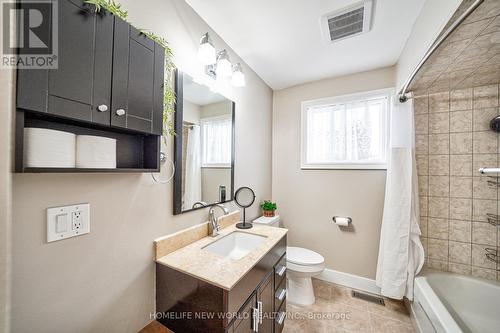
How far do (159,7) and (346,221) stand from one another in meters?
2.42

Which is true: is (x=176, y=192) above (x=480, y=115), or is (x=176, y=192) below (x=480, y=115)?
below

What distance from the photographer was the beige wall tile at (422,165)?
181 centimetres

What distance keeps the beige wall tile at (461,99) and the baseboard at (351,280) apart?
6.12ft

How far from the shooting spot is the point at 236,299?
89 cm

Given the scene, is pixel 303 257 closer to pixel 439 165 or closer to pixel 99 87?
pixel 439 165

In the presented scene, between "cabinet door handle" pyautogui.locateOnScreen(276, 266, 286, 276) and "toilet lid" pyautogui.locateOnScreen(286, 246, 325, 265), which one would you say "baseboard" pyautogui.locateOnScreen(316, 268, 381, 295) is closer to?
"toilet lid" pyautogui.locateOnScreen(286, 246, 325, 265)

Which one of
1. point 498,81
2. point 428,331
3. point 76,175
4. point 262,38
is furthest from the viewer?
point 262,38

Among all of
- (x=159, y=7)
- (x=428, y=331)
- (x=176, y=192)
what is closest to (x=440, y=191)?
(x=428, y=331)

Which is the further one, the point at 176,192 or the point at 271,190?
the point at 271,190

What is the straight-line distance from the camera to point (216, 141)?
157cm

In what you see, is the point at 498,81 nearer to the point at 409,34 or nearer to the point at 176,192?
the point at 409,34

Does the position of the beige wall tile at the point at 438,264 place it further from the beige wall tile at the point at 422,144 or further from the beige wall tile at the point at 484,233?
the beige wall tile at the point at 422,144

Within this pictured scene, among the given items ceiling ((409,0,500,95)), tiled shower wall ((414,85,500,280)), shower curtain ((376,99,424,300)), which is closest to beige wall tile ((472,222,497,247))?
tiled shower wall ((414,85,500,280))

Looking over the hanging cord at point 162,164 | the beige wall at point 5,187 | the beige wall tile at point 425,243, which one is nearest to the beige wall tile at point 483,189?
the beige wall tile at point 425,243
